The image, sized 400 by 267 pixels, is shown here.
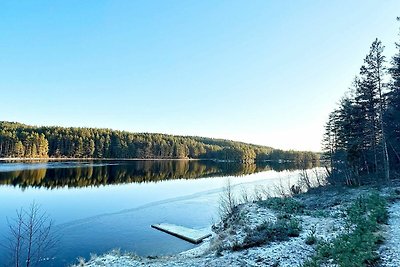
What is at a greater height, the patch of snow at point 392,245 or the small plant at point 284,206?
the patch of snow at point 392,245

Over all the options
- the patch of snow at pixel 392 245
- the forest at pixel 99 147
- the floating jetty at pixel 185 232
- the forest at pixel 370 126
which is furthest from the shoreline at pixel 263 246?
the forest at pixel 99 147

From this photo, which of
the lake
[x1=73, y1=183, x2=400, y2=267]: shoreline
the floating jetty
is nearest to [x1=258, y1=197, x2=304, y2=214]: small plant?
[x1=73, y1=183, x2=400, y2=267]: shoreline

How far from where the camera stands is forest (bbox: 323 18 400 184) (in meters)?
26.7

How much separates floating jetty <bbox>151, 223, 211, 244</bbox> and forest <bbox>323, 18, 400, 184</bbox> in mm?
16800

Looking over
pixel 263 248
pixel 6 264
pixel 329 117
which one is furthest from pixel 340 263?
pixel 329 117

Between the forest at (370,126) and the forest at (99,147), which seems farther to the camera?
the forest at (99,147)

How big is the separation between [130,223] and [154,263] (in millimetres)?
12982

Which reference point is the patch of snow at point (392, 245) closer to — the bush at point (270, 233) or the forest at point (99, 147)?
the bush at point (270, 233)

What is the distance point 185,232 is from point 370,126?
74.0ft

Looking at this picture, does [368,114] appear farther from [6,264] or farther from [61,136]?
[61,136]

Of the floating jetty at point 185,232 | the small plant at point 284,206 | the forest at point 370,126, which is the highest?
the forest at point 370,126

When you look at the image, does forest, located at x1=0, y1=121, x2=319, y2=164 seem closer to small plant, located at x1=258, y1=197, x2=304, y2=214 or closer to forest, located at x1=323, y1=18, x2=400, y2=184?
forest, located at x1=323, y1=18, x2=400, y2=184

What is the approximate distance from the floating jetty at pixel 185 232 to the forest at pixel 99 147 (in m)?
110

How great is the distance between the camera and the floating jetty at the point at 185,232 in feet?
70.1
